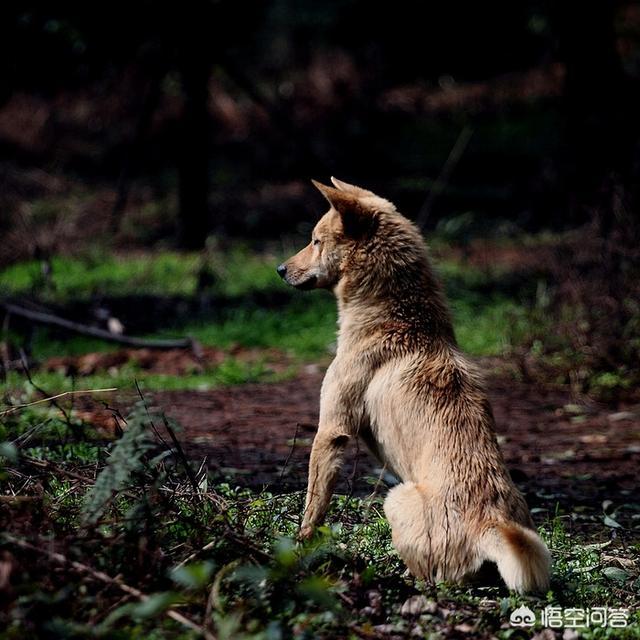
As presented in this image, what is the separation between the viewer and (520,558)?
418 centimetres

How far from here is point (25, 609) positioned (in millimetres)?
3494

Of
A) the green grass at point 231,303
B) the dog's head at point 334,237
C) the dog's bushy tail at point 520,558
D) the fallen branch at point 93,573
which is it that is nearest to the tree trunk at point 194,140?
the green grass at point 231,303

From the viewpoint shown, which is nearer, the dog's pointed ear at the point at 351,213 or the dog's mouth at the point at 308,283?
the dog's pointed ear at the point at 351,213

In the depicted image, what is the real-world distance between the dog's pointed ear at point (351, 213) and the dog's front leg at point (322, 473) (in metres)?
1.14

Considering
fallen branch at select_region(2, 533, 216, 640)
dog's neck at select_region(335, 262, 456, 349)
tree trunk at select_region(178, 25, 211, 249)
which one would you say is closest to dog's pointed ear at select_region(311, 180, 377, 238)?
dog's neck at select_region(335, 262, 456, 349)

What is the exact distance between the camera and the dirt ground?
6680 millimetres

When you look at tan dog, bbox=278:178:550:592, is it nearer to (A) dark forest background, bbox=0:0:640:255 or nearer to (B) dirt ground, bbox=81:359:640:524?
(B) dirt ground, bbox=81:359:640:524

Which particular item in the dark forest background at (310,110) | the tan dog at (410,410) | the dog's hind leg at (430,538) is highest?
the dark forest background at (310,110)

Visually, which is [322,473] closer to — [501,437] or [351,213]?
[351,213]

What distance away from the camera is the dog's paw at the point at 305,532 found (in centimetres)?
461

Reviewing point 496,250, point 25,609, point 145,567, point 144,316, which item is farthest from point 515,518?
point 496,250

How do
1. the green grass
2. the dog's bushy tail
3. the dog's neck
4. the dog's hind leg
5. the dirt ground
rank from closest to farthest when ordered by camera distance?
the dog's bushy tail < the dog's hind leg < the dog's neck < the dirt ground < the green grass

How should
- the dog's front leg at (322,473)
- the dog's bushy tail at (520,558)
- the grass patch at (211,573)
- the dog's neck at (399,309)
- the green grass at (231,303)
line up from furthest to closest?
1. the green grass at (231,303)
2. the dog's neck at (399,309)
3. the dog's front leg at (322,473)
4. the dog's bushy tail at (520,558)
5. the grass patch at (211,573)

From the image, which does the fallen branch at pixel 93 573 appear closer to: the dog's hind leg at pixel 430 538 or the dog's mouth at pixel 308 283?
the dog's hind leg at pixel 430 538
